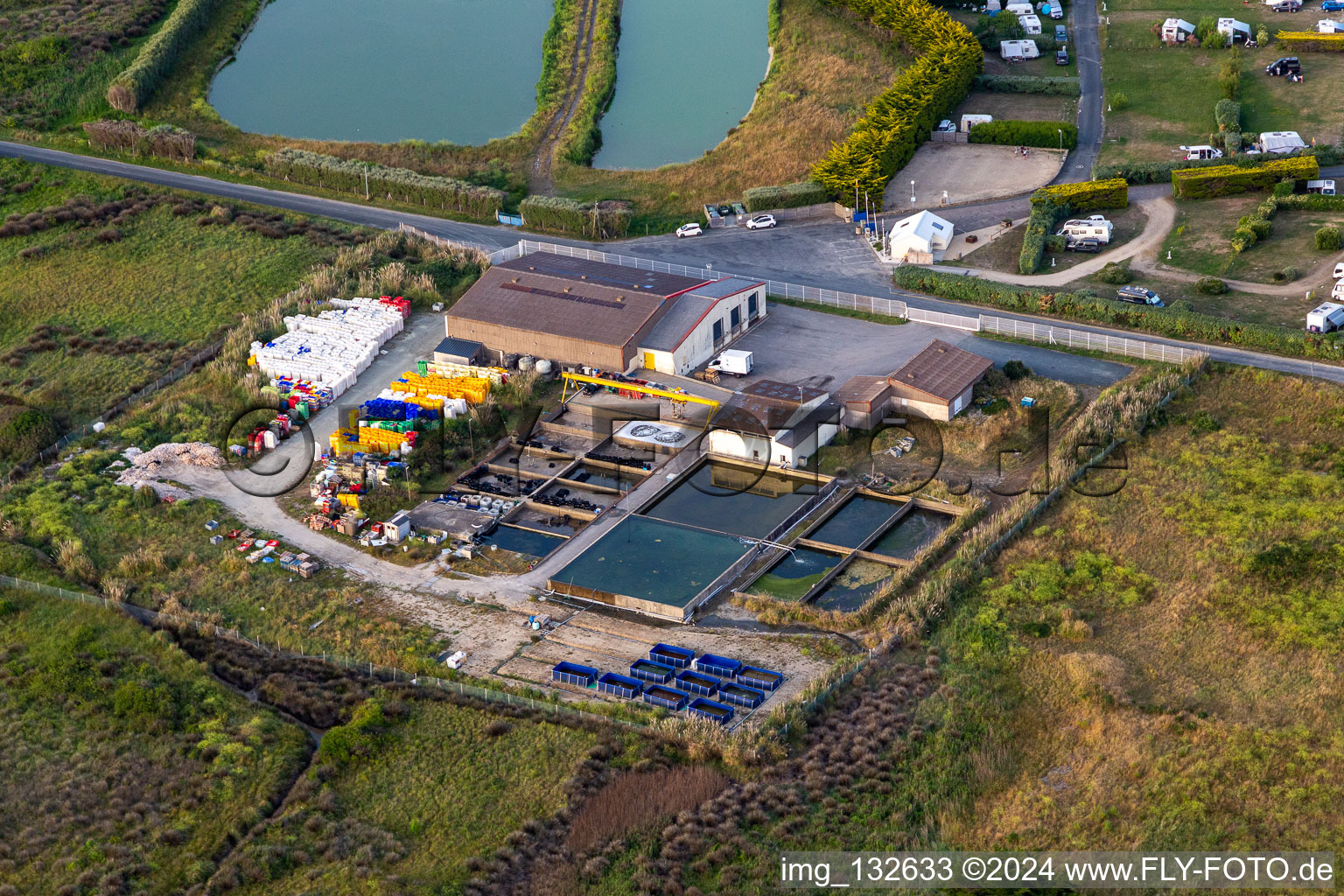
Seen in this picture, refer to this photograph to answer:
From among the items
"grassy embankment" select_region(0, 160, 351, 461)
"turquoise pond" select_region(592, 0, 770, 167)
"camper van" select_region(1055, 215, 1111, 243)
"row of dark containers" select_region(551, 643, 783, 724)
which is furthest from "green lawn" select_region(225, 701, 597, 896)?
"turquoise pond" select_region(592, 0, 770, 167)

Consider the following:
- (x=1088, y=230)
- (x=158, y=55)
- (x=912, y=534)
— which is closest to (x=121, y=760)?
(x=912, y=534)

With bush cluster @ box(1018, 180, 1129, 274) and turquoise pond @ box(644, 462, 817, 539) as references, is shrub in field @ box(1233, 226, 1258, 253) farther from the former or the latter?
turquoise pond @ box(644, 462, 817, 539)

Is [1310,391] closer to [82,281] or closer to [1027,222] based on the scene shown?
[1027,222]

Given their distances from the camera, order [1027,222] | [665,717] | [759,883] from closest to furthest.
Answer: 1. [759,883]
2. [665,717]
3. [1027,222]

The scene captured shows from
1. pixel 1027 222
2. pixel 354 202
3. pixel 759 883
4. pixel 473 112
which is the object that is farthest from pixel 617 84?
pixel 759 883

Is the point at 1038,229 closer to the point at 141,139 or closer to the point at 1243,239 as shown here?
the point at 1243,239

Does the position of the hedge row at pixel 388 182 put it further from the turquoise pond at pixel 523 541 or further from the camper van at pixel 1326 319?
the camper van at pixel 1326 319

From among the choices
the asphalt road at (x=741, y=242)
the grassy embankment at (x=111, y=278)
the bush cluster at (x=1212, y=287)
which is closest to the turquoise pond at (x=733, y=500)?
the asphalt road at (x=741, y=242)
